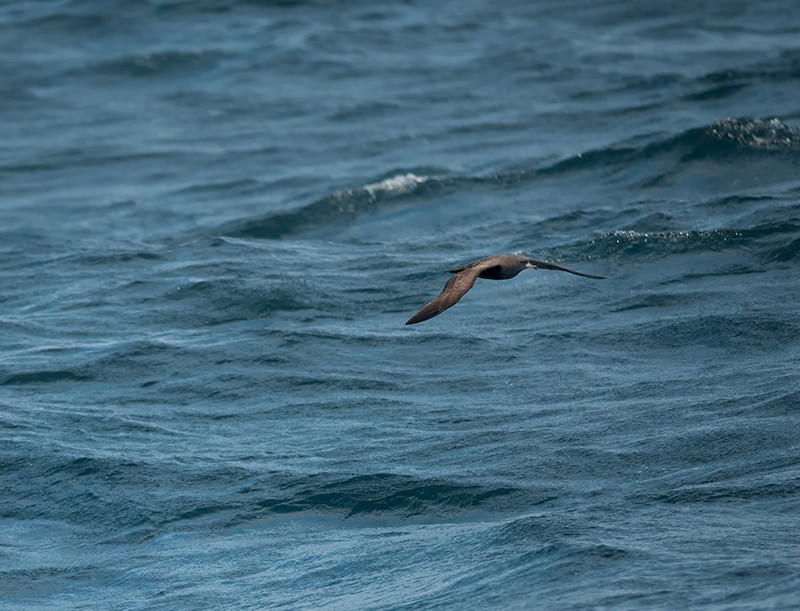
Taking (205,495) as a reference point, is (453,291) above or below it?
above

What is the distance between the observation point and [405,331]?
15805 millimetres

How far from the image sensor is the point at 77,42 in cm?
3067

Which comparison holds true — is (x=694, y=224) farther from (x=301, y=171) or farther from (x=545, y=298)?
(x=301, y=171)

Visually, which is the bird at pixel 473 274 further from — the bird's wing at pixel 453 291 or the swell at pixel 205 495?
the swell at pixel 205 495

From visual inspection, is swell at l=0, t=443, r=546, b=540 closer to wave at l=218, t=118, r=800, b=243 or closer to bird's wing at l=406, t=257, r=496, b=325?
bird's wing at l=406, t=257, r=496, b=325

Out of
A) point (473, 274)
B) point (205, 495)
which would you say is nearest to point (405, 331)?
point (205, 495)

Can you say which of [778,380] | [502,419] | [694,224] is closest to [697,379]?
A: [778,380]

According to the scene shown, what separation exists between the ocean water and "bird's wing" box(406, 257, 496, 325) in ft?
7.31

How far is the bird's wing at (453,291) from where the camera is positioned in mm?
8609

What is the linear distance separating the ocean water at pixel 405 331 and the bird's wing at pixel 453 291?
2.23 meters

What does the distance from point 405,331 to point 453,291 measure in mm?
6799

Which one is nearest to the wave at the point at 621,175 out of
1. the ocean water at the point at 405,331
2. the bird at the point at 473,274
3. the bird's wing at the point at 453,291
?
the ocean water at the point at 405,331

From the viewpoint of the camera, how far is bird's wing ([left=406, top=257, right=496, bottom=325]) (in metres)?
8.61

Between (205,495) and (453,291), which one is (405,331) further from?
(453,291)
